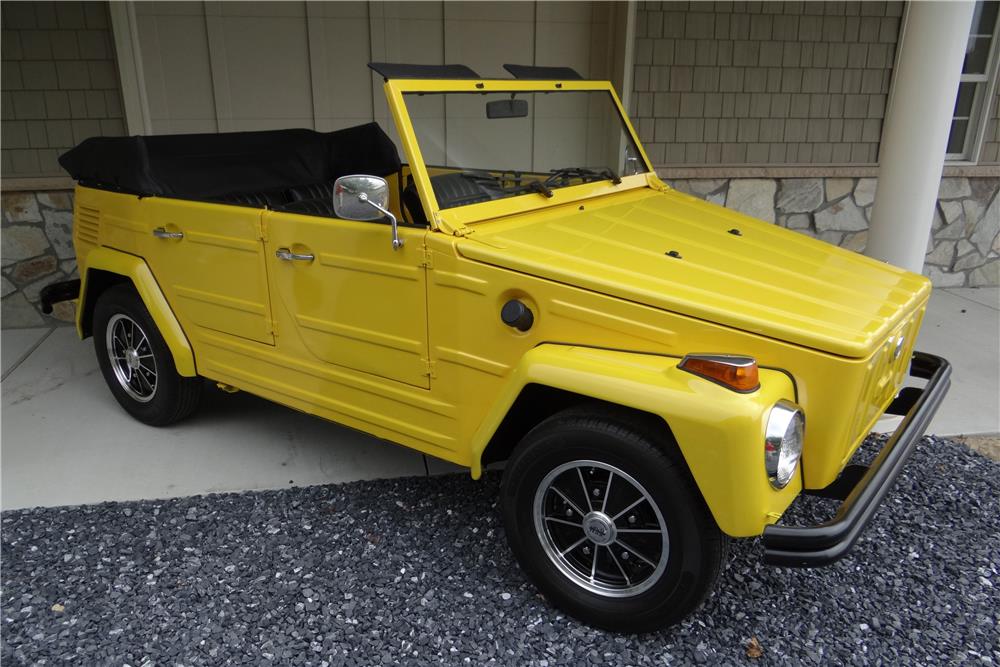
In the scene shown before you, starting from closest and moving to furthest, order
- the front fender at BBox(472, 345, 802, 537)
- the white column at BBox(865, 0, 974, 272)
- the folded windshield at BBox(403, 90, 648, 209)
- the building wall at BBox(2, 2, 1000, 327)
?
1. the front fender at BBox(472, 345, 802, 537)
2. the folded windshield at BBox(403, 90, 648, 209)
3. the white column at BBox(865, 0, 974, 272)
4. the building wall at BBox(2, 2, 1000, 327)

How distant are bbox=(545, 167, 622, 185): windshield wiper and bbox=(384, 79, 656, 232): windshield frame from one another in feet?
0.09

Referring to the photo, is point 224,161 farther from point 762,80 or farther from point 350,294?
point 762,80

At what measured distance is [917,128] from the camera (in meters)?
4.50

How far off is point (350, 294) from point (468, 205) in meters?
0.65

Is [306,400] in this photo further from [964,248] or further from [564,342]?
[964,248]

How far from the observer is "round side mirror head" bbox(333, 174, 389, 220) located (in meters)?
2.84

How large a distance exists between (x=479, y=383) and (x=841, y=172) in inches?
227

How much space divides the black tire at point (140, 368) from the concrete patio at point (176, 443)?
134 millimetres

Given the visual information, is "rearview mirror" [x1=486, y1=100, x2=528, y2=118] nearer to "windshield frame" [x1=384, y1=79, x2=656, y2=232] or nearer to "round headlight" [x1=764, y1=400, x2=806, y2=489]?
"windshield frame" [x1=384, y1=79, x2=656, y2=232]

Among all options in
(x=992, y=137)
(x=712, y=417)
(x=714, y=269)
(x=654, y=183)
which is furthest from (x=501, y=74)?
(x=712, y=417)

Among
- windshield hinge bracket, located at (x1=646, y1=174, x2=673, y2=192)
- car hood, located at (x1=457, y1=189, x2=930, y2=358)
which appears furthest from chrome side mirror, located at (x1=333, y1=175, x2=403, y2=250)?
windshield hinge bracket, located at (x1=646, y1=174, x2=673, y2=192)

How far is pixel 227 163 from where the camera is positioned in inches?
178

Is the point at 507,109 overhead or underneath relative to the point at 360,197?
overhead

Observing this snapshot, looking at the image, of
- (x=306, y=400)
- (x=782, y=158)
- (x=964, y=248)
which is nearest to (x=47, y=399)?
(x=306, y=400)
